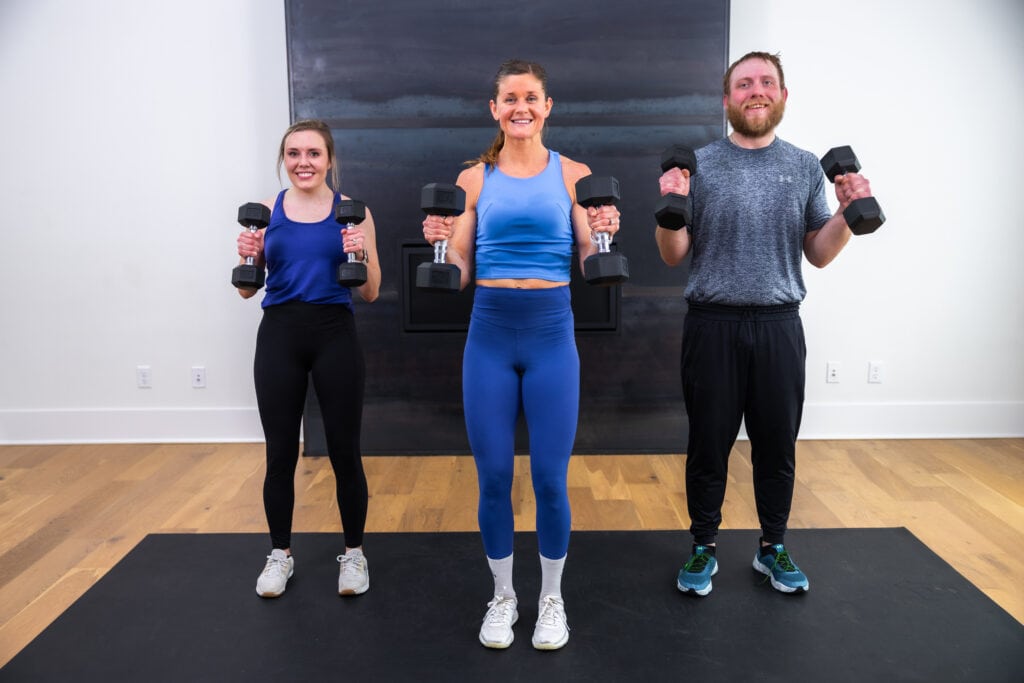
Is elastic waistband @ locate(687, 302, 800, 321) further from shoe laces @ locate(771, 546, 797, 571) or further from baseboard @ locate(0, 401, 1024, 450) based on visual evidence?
baseboard @ locate(0, 401, 1024, 450)

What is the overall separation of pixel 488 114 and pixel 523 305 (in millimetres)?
1923

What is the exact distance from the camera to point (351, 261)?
2.12m

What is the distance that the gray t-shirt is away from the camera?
2.09 metres

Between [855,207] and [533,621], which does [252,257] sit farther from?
[855,207]

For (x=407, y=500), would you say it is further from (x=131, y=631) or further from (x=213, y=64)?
(x=213, y=64)

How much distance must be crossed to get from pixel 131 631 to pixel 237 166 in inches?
92.2

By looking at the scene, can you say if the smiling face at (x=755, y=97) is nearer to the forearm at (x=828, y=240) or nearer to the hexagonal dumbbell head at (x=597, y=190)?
the forearm at (x=828, y=240)

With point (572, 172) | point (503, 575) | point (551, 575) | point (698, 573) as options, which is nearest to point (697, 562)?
point (698, 573)

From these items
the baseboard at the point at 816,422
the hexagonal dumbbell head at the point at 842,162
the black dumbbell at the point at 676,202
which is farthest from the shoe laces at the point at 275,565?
the hexagonal dumbbell head at the point at 842,162

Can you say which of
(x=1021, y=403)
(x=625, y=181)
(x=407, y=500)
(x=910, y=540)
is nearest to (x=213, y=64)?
(x=625, y=181)

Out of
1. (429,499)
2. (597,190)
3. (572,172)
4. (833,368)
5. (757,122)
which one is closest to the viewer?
(597,190)

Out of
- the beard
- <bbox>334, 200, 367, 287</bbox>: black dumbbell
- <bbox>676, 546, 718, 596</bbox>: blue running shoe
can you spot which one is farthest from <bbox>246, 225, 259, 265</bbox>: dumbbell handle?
<bbox>676, 546, 718, 596</bbox>: blue running shoe

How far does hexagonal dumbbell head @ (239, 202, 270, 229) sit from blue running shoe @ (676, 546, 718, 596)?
164cm

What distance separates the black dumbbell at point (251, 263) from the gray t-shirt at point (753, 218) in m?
1.27
